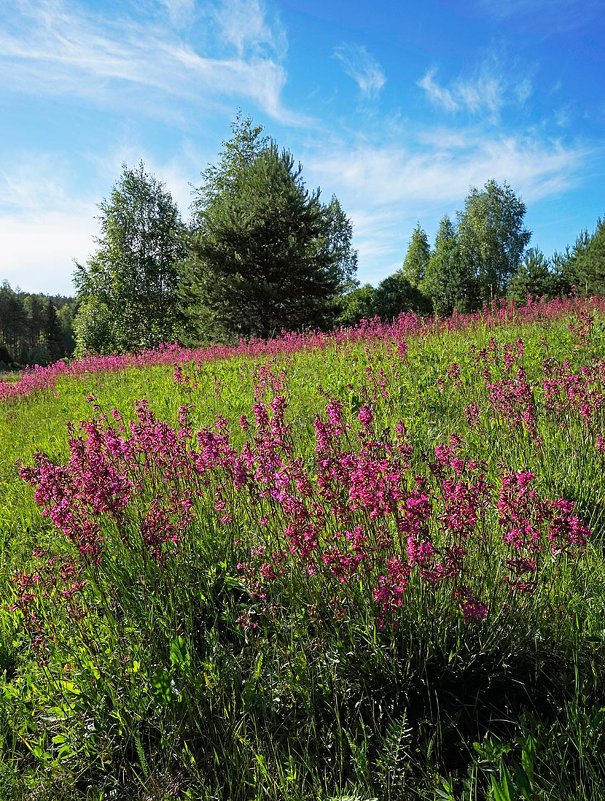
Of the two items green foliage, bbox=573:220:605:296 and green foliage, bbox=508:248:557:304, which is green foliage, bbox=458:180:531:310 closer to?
green foliage, bbox=573:220:605:296

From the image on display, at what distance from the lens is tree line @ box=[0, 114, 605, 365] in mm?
22906

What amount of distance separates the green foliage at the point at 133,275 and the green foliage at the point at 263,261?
14873mm

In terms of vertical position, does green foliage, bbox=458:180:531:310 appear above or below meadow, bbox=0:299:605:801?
above

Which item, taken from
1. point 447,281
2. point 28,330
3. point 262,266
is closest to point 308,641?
point 262,266

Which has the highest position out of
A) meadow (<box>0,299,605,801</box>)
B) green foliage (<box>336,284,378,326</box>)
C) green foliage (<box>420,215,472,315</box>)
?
green foliage (<box>420,215,472,315</box>)

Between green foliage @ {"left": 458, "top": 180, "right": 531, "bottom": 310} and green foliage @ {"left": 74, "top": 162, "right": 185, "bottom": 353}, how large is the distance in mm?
34322

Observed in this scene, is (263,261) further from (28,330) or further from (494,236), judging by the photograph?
(28,330)

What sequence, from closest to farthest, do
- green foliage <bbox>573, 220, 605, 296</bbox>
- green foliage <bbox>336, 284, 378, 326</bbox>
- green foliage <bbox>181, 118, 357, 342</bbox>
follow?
green foliage <bbox>181, 118, 357, 342</bbox> → green foliage <bbox>336, 284, 378, 326</bbox> → green foliage <bbox>573, 220, 605, 296</bbox>

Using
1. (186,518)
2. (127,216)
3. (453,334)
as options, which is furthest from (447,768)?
(127,216)

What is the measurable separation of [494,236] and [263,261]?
4475cm

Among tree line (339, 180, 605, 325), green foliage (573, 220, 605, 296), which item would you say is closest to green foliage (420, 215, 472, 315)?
tree line (339, 180, 605, 325)

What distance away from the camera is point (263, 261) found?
2338 centimetres

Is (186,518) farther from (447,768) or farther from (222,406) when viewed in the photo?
(222,406)

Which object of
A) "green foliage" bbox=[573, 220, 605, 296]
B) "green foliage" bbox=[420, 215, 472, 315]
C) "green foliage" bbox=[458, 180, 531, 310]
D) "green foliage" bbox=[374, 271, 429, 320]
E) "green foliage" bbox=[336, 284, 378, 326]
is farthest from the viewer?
"green foliage" bbox=[458, 180, 531, 310]
